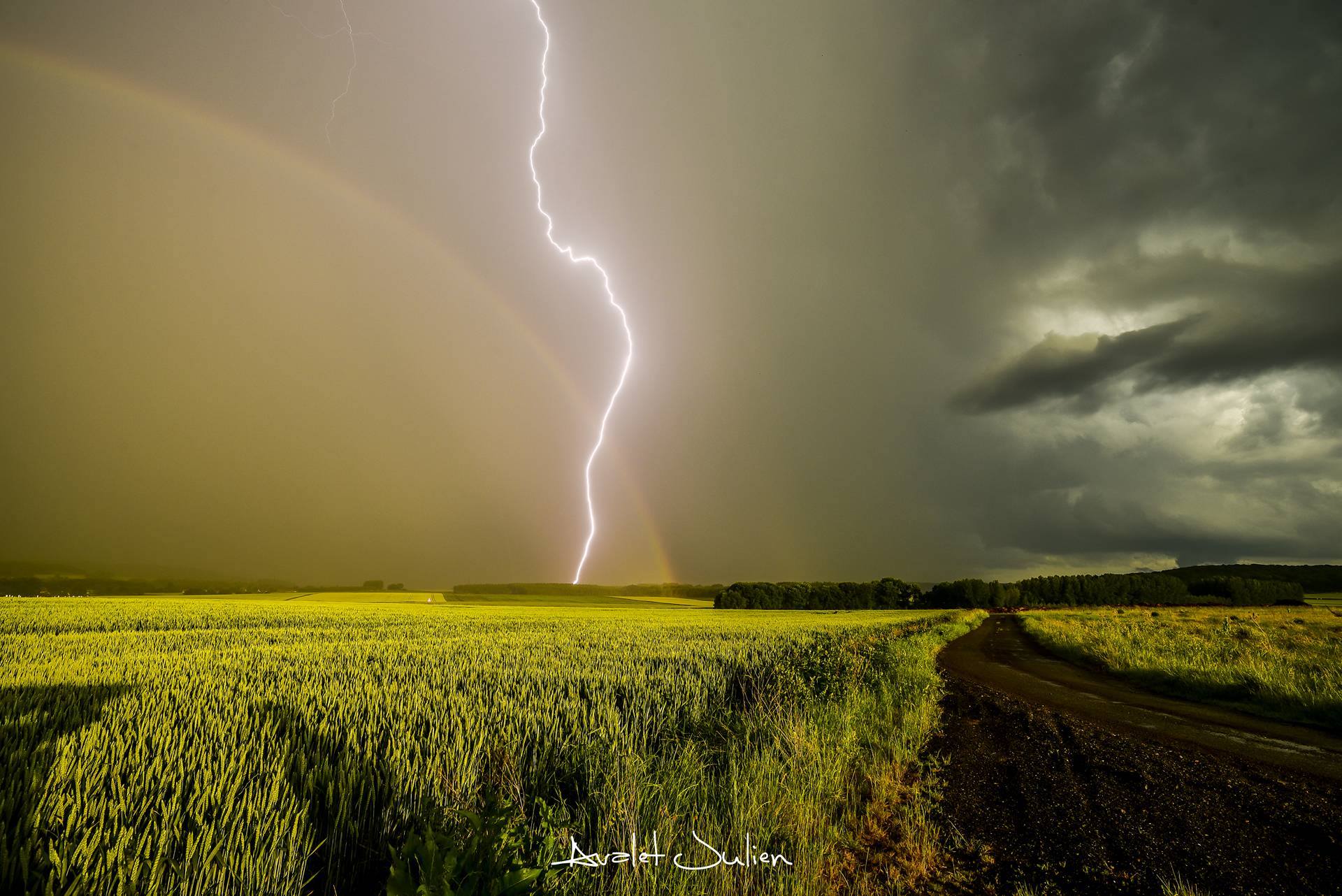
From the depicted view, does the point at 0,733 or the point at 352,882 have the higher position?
the point at 0,733

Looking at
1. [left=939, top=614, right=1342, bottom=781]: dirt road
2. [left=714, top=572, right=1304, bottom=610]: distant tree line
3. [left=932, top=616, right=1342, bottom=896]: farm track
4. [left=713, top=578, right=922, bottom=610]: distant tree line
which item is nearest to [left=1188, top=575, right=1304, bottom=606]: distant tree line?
[left=714, top=572, right=1304, bottom=610]: distant tree line

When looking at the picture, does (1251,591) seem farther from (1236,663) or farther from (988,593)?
(1236,663)

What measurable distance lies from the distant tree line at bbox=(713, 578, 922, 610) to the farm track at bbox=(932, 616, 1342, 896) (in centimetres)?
11637

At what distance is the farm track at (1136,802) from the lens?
16.0 ft

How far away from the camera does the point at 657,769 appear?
5.60 metres

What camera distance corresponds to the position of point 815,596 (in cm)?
13050

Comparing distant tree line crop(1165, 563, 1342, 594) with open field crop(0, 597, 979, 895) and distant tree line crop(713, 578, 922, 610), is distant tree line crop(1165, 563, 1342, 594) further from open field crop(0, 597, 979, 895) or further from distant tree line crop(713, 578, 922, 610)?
open field crop(0, 597, 979, 895)

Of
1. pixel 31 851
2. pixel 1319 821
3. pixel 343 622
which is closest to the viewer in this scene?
pixel 31 851

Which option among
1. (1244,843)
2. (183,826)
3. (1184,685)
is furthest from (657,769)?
(1184,685)

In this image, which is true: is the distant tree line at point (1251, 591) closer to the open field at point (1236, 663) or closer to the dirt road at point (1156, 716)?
the open field at point (1236, 663)

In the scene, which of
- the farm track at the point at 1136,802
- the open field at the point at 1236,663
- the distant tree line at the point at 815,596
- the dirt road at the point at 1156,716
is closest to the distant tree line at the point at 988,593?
the distant tree line at the point at 815,596

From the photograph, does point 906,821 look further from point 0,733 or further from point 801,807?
point 0,733

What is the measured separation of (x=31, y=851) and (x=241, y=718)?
3.24 m

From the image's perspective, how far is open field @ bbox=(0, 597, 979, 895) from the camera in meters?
2.94
